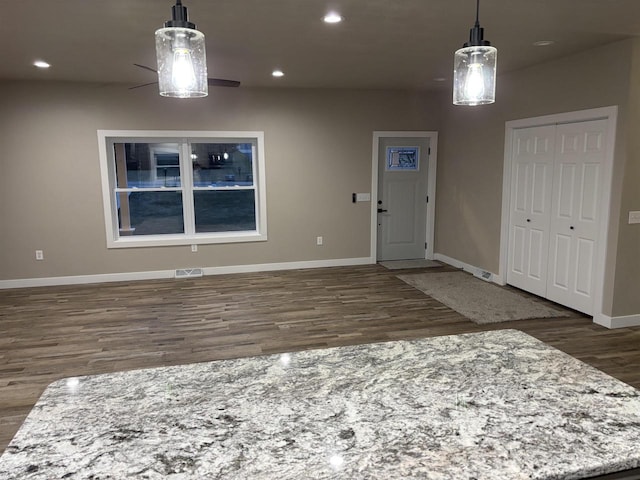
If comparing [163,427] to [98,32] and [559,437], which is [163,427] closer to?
[559,437]

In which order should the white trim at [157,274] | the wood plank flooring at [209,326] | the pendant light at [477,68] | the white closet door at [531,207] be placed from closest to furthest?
1. the pendant light at [477,68]
2. the wood plank flooring at [209,326]
3. the white closet door at [531,207]
4. the white trim at [157,274]

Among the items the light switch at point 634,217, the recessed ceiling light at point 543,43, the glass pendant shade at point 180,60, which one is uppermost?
the recessed ceiling light at point 543,43

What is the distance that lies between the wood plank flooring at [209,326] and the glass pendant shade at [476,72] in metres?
2.77

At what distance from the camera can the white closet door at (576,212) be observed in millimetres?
4438

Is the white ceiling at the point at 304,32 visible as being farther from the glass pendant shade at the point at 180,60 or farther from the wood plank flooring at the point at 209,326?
the wood plank flooring at the point at 209,326

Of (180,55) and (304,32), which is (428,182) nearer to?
(304,32)

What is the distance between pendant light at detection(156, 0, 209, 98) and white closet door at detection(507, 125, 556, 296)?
4.60 metres

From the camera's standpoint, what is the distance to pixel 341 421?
1204mm

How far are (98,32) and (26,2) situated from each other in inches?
27.4

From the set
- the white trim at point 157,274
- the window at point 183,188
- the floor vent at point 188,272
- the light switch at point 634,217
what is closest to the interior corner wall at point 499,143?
the light switch at point 634,217

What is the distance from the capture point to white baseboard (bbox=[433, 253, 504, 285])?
19.6ft

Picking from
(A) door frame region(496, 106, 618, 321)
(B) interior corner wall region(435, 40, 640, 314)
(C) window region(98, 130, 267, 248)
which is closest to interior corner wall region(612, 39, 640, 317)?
Answer: (B) interior corner wall region(435, 40, 640, 314)

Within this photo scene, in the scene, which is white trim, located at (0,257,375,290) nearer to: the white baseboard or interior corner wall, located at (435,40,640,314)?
the white baseboard

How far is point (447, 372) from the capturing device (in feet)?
4.89
